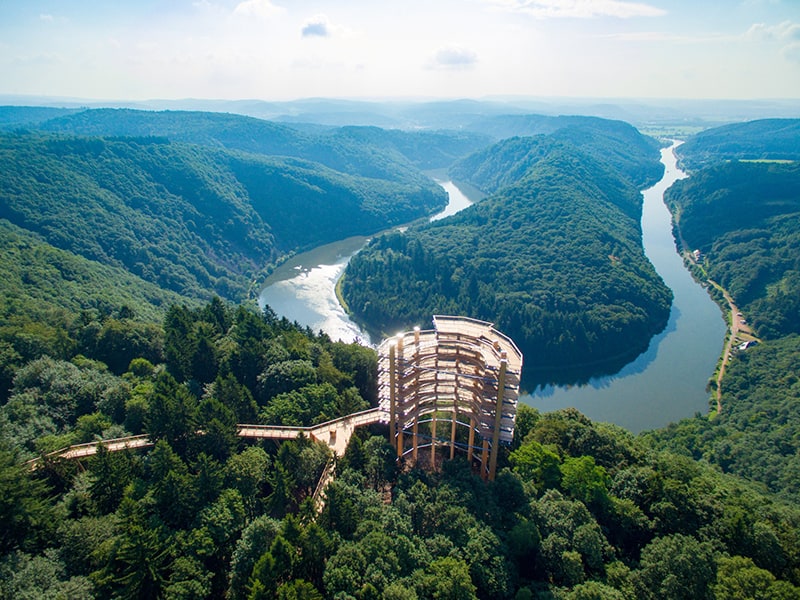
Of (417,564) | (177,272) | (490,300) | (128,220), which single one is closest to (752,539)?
(417,564)

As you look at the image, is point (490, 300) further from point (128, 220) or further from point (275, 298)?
point (128, 220)

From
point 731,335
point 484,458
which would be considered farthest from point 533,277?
point 484,458

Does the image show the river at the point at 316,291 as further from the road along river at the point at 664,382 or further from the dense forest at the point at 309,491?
the road along river at the point at 664,382

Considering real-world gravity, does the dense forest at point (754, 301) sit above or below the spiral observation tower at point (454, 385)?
below

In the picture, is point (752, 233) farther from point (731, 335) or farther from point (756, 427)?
point (756, 427)

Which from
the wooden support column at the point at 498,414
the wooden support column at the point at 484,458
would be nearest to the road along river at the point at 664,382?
the wooden support column at the point at 484,458

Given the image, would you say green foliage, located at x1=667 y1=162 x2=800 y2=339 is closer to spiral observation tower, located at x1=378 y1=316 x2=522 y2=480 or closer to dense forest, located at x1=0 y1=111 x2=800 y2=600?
dense forest, located at x1=0 y1=111 x2=800 y2=600
